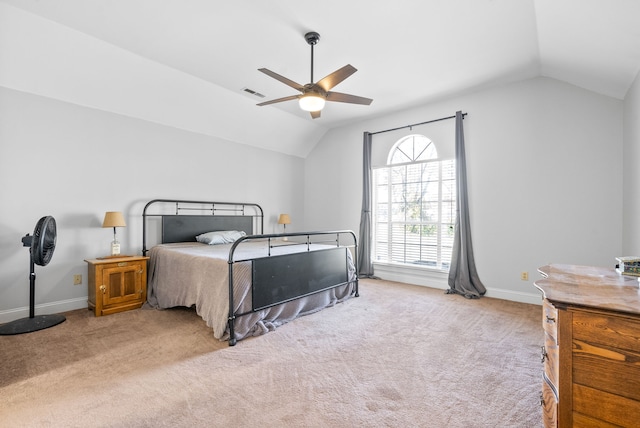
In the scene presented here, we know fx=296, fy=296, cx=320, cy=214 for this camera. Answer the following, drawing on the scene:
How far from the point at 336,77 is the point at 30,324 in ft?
12.8

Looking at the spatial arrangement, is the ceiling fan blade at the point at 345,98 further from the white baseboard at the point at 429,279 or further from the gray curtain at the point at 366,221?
the white baseboard at the point at 429,279

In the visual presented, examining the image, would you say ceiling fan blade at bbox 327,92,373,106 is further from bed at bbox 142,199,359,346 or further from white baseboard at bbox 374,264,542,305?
white baseboard at bbox 374,264,542,305

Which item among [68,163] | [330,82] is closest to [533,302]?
[330,82]

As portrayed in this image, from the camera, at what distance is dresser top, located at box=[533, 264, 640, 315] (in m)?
1.19

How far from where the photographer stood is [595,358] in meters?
1.19

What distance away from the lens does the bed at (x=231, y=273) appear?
108 inches

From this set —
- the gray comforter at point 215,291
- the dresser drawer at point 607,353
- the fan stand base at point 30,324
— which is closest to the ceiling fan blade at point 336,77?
the gray comforter at point 215,291

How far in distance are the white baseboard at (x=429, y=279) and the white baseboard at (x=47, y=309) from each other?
4319 millimetres

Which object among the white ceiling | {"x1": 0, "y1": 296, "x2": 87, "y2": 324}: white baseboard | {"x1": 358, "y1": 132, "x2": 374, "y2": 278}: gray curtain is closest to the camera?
the white ceiling

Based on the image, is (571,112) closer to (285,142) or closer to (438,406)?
(438,406)

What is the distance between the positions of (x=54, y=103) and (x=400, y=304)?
4831 mm

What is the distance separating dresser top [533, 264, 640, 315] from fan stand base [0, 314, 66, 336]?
4.22 m

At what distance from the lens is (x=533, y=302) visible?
380 centimetres

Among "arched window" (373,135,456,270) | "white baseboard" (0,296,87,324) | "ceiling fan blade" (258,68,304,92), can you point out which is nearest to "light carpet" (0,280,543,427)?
"white baseboard" (0,296,87,324)
